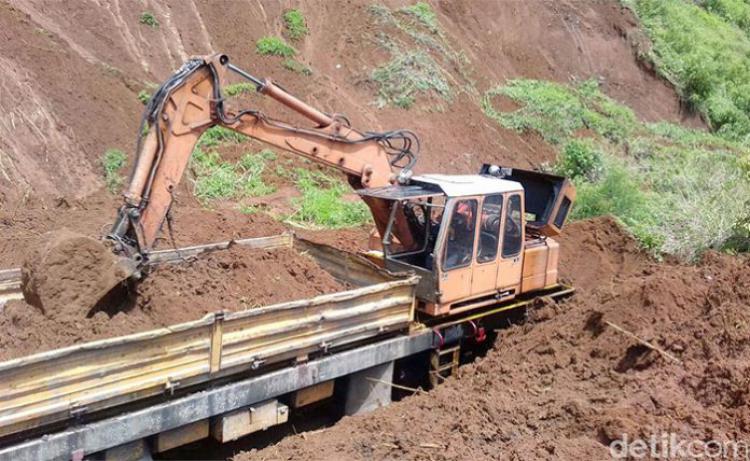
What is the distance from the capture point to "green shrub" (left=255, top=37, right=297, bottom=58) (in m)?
19.3

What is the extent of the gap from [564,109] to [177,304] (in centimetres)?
1729

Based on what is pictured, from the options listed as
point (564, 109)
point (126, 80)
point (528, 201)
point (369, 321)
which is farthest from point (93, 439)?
point (564, 109)

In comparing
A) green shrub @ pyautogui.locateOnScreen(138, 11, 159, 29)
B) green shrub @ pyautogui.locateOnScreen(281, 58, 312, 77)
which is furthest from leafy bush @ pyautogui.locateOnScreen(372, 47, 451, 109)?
green shrub @ pyautogui.locateOnScreen(138, 11, 159, 29)

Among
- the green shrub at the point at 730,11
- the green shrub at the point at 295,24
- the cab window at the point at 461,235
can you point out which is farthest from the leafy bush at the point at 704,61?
the cab window at the point at 461,235

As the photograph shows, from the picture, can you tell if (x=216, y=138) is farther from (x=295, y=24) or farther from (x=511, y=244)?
(x=511, y=244)

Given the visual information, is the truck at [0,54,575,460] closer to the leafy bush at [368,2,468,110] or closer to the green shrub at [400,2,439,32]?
the leafy bush at [368,2,468,110]

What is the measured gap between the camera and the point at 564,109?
71.4ft

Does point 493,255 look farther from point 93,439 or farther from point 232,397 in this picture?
point 93,439

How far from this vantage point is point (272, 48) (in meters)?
19.4

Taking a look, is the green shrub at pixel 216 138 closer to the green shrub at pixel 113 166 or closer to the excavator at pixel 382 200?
the green shrub at pixel 113 166

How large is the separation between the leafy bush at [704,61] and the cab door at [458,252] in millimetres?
20061

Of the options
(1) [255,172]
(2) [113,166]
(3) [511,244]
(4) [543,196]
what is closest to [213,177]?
(1) [255,172]

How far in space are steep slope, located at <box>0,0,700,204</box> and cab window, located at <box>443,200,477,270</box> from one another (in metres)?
8.53

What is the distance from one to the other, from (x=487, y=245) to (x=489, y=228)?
193mm
